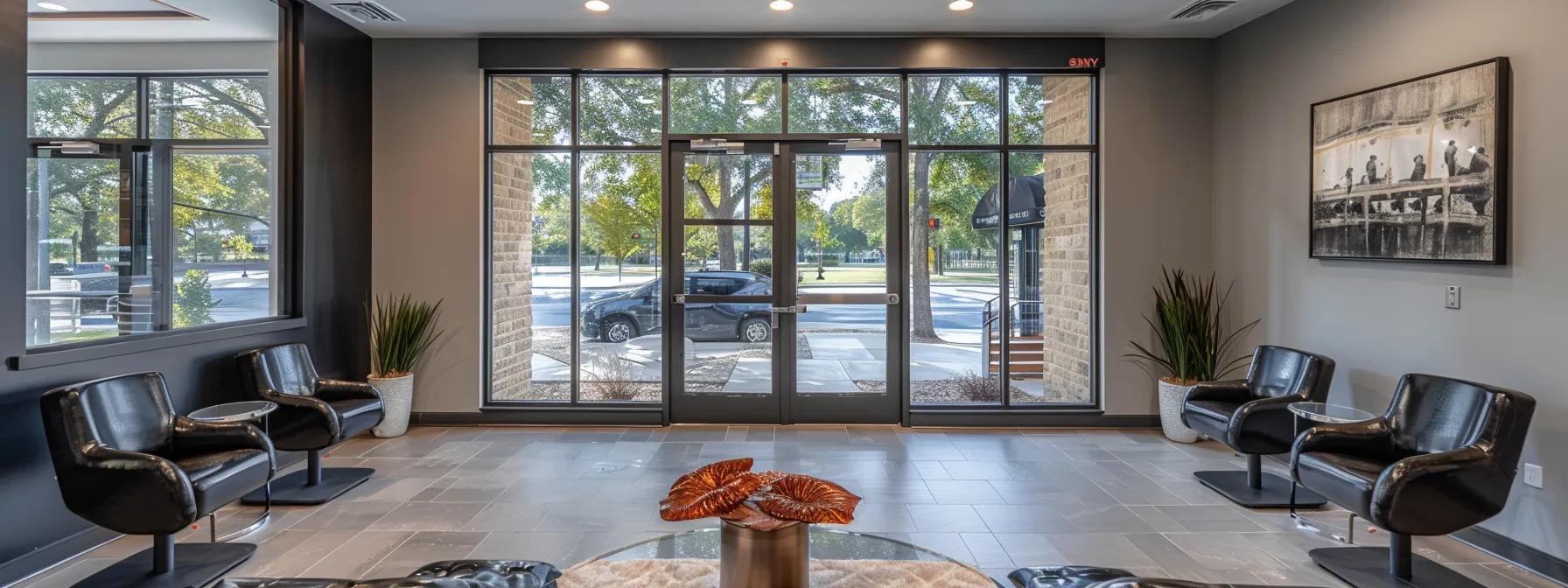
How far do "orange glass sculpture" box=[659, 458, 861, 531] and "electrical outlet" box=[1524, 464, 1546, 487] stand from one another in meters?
3.50

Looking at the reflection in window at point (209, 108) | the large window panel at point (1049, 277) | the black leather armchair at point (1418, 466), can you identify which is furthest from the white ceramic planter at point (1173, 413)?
the reflection in window at point (209, 108)

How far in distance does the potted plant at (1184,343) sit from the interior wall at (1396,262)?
276mm

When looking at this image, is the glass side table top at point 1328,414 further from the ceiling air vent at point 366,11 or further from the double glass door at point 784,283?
the ceiling air vent at point 366,11

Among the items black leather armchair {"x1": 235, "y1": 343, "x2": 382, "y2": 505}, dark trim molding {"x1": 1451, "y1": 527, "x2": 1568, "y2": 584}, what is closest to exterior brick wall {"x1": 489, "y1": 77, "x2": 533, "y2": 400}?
black leather armchair {"x1": 235, "y1": 343, "x2": 382, "y2": 505}

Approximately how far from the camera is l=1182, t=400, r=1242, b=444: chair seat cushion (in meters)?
4.24

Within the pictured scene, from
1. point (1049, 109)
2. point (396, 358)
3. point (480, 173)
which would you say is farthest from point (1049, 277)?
point (396, 358)

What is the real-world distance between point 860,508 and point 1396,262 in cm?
330

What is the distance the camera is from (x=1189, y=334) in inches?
213

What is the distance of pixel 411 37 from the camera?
5836mm

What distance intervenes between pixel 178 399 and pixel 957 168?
533cm

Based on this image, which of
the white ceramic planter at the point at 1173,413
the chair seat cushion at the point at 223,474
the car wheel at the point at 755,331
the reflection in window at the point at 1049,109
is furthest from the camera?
the car wheel at the point at 755,331

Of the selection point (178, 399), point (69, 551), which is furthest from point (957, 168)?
point (69, 551)

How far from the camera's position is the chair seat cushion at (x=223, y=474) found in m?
3.02

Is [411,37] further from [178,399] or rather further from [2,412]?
[2,412]
